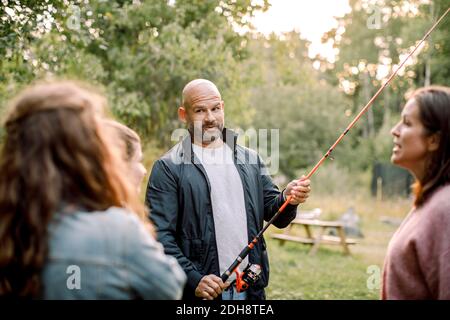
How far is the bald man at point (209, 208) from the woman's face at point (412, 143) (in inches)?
41.3

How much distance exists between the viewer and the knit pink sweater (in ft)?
7.14

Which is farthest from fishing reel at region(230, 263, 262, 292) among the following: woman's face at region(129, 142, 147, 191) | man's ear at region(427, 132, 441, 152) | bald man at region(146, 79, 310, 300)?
man's ear at region(427, 132, 441, 152)

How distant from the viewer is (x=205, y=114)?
377cm

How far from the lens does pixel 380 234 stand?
1431cm

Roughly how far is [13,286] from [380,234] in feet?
44.4

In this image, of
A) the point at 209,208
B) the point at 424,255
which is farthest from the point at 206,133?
the point at 424,255

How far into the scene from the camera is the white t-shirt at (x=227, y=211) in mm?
3488

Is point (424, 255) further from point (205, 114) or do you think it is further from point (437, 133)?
point (205, 114)

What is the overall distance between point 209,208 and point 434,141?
1564 mm

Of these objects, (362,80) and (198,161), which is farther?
(362,80)

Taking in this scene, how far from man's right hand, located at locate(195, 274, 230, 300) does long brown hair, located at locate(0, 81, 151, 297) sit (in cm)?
160

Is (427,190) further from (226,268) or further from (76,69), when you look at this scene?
(76,69)

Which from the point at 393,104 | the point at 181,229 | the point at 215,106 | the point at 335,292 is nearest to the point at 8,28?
the point at 215,106

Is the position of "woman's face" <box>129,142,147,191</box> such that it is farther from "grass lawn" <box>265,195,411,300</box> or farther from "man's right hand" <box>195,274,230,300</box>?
"grass lawn" <box>265,195,411,300</box>
